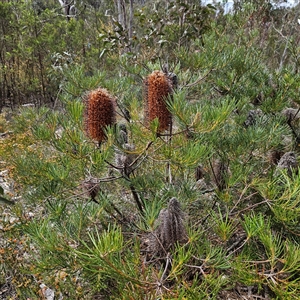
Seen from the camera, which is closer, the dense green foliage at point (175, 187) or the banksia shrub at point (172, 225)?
the dense green foliage at point (175, 187)

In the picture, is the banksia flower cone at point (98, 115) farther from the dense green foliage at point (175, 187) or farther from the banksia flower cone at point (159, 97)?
the banksia flower cone at point (159, 97)

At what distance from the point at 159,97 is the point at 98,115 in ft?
0.85

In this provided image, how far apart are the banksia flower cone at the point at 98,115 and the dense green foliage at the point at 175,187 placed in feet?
0.12

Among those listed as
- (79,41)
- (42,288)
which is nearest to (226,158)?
(42,288)

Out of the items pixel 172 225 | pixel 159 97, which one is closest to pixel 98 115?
pixel 159 97

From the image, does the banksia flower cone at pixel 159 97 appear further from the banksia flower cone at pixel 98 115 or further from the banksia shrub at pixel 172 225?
the banksia shrub at pixel 172 225

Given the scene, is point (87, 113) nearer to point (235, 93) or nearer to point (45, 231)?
point (45, 231)

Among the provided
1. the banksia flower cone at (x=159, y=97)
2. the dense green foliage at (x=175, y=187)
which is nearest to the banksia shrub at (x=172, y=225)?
the dense green foliage at (x=175, y=187)

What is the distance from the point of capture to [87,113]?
1.21 meters

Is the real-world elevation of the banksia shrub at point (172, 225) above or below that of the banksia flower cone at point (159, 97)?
below

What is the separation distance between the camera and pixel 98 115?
1174 millimetres

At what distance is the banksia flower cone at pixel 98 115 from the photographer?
1.17 metres

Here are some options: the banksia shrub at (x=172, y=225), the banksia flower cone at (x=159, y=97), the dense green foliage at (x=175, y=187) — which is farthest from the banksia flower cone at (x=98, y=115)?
the banksia shrub at (x=172, y=225)

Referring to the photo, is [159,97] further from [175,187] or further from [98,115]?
[175,187]
